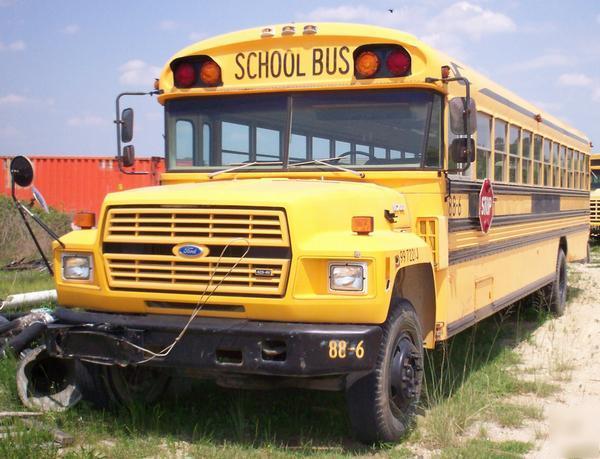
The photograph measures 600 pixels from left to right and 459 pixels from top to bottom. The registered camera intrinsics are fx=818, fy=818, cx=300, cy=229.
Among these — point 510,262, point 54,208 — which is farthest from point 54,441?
point 54,208

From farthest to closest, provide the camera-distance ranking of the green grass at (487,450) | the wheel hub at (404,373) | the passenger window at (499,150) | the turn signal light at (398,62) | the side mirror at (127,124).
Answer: the passenger window at (499,150) < the side mirror at (127,124) < the turn signal light at (398,62) < the wheel hub at (404,373) < the green grass at (487,450)

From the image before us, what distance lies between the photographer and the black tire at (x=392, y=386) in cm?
436

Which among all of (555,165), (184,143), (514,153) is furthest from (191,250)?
(555,165)

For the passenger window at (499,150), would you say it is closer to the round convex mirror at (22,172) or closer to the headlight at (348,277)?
the headlight at (348,277)

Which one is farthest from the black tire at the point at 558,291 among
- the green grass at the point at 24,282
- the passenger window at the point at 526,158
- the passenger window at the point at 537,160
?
the green grass at the point at 24,282

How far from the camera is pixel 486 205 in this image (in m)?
6.31

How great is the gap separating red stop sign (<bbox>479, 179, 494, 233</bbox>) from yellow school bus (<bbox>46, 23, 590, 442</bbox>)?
1.3 inches

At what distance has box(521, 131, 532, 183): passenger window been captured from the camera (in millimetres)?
7777

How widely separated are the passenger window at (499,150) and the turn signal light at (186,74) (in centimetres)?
264

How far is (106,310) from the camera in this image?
4566 millimetres

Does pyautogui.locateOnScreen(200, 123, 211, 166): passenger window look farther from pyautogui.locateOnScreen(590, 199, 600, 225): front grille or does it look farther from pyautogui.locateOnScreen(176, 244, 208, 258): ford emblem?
pyautogui.locateOnScreen(590, 199, 600, 225): front grille

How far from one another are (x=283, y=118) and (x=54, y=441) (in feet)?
7.91

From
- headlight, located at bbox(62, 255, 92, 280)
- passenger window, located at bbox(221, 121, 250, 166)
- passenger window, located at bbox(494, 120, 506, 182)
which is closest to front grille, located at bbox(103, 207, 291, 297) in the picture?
headlight, located at bbox(62, 255, 92, 280)

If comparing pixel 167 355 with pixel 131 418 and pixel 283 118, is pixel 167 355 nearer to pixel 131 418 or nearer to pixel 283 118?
pixel 131 418
